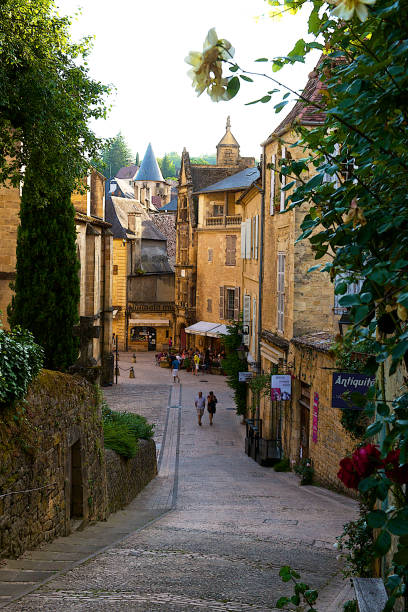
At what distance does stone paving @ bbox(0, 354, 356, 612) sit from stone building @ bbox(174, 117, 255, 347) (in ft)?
108

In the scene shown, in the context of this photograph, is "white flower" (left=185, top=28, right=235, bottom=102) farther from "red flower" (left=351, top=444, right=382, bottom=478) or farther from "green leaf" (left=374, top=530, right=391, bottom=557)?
"green leaf" (left=374, top=530, right=391, bottom=557)

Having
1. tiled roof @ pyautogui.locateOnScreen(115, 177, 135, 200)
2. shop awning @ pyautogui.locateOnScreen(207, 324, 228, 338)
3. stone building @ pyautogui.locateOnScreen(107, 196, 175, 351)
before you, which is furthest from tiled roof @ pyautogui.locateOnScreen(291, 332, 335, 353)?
tiled roof @ pyautogui.locateOnScreen(115, 177, 135, 200)

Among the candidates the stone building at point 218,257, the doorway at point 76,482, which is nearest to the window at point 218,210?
the stone building at point 218,257

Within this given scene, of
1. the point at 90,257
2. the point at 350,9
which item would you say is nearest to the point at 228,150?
the point at 90,257

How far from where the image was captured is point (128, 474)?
14.9 m

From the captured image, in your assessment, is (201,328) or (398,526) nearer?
(398,526)

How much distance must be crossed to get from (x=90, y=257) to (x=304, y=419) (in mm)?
20388

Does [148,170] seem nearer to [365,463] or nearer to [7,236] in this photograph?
[7,236]

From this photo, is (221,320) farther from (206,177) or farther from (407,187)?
(407,187)

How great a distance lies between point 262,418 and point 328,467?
27.2ft

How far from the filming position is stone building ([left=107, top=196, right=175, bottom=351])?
57156 millimetres

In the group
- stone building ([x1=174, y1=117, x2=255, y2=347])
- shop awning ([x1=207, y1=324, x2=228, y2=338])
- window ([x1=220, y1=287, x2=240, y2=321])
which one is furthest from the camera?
stone building ([x1=174, y1=117, x2=255, y2=347])

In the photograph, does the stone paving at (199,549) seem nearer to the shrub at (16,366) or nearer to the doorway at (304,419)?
the doorway at (304,419)

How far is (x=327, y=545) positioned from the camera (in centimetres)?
976
